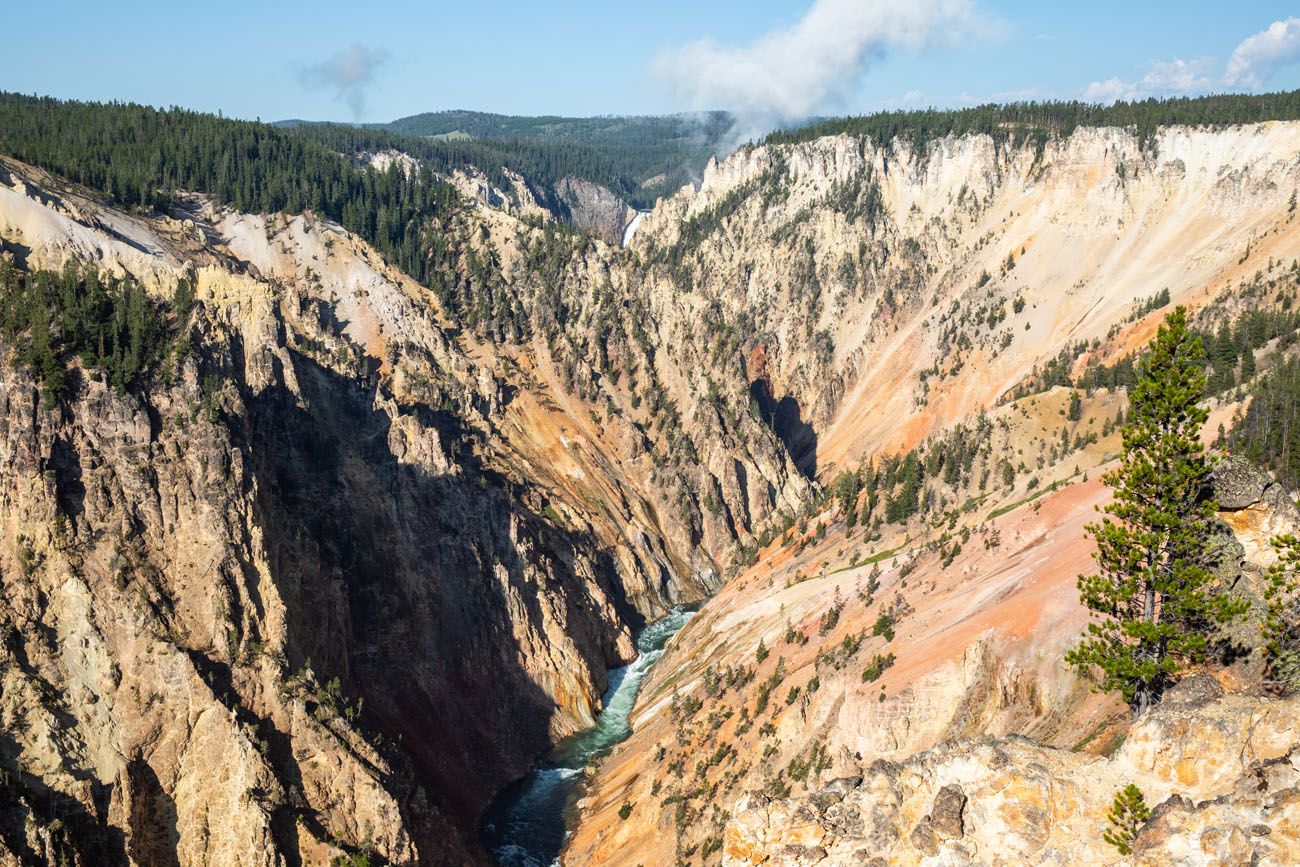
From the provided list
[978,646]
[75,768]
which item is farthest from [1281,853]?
[75,768]

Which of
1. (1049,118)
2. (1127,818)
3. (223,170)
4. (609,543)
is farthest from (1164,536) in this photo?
(1049,118)

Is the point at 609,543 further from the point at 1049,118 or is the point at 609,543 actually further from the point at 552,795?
Result: the point at 1049,118

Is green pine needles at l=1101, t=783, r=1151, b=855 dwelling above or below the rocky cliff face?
below

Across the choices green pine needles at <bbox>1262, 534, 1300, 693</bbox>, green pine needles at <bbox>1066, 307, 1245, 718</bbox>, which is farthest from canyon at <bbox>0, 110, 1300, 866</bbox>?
green pine needles at <bbox>1066, 307, 1245, 718</bbox>

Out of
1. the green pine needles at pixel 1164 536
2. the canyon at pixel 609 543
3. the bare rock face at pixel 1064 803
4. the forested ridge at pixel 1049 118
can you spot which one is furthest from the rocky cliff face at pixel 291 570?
the forested ridge at pixel 1049 118

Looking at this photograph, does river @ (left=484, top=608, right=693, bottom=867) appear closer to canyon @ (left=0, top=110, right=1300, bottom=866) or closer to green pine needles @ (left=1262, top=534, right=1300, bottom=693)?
canyon @ (left=0, top=110, right=1300, bottom=866)

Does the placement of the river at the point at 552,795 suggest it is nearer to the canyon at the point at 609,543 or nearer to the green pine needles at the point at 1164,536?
the canyon at the point at 609,543
